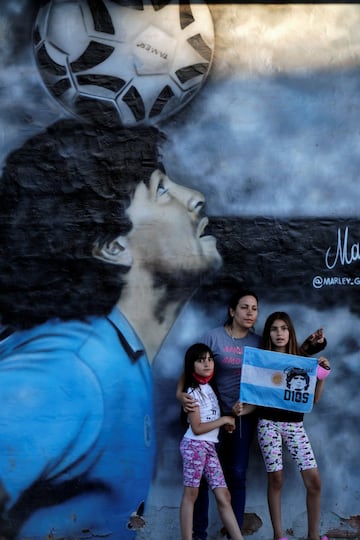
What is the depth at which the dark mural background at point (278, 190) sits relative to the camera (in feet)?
18.7

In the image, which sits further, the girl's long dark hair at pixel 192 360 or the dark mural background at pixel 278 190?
the dark mural background at pixel 278 190

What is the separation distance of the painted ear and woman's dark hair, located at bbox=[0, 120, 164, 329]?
1.4 inches

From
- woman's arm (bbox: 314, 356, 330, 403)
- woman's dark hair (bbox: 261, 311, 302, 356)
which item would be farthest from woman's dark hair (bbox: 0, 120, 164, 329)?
woman's arm (bbox: 314, 356, 330, 403)

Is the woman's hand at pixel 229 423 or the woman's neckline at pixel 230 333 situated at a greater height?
the woman's neckline at pixel 230 333

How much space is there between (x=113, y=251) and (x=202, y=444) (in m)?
1.49

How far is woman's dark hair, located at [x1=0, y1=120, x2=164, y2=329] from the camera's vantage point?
5676mm

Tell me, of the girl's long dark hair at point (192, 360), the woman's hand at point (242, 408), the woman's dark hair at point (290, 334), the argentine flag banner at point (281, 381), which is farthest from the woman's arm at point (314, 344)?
the girl's long dark hair at point (192, 360)

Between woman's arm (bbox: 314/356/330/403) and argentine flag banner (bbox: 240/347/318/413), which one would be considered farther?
woman's arm (bbox: 314/356/330/403)

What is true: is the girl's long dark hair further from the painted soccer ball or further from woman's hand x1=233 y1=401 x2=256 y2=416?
the painted soccer ball

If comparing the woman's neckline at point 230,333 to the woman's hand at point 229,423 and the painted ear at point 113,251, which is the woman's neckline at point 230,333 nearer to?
the woman's hand at point 229,423

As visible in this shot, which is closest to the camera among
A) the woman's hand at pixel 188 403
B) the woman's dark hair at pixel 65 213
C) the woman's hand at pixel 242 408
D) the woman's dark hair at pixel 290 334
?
the woman's hand at pixel 188 403

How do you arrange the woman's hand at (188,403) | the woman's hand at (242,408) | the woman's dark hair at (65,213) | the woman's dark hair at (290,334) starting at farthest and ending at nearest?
1. the woman's dark hair at (65,213)
2. the woman's dark hair at (290,334)
3. the woman's hand at (242,408)
4. the woman's hand at (188,403)

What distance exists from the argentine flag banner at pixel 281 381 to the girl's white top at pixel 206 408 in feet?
0.65

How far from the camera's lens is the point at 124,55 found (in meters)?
5.63
